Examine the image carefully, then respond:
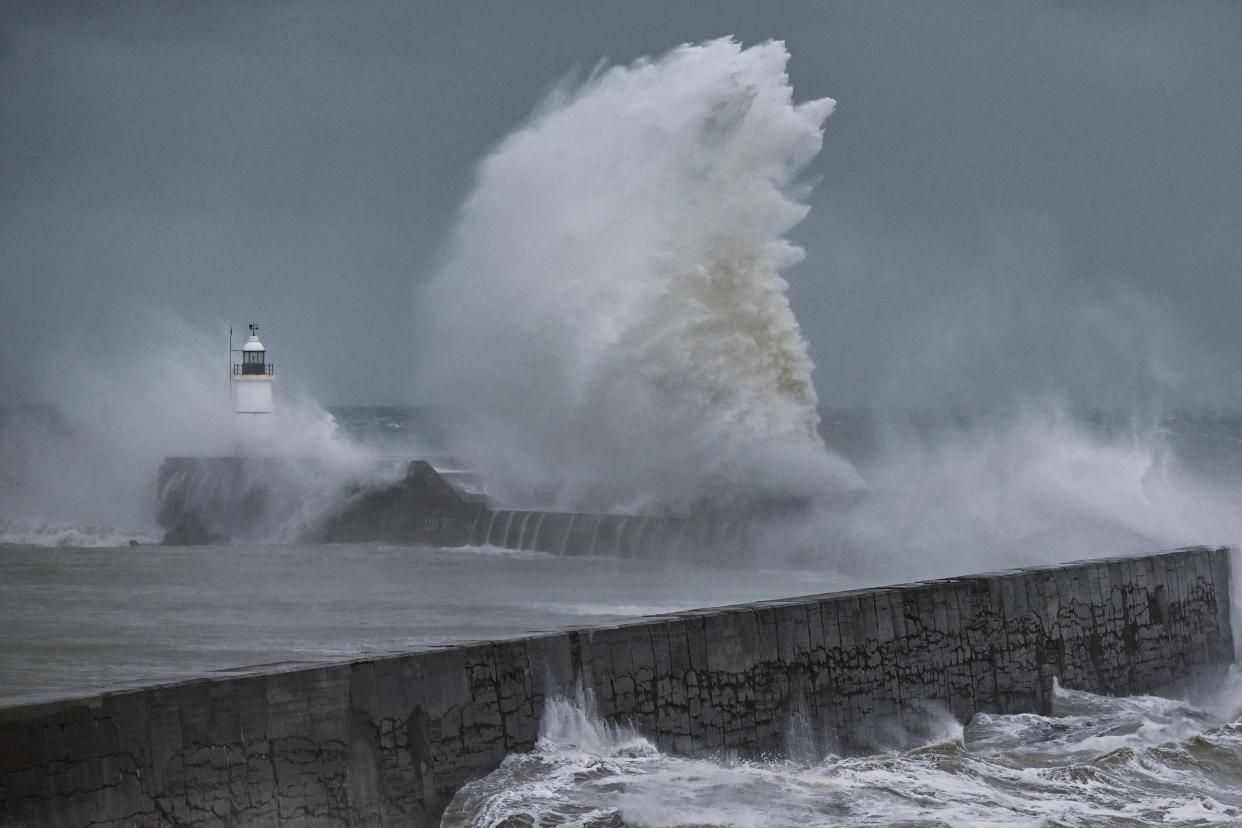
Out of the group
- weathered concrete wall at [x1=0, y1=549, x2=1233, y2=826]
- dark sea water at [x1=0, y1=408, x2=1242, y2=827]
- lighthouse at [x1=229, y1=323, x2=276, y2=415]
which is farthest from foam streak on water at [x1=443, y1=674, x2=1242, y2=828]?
lighthouse at [x1=229, y1=323, x2=276, y2=415]

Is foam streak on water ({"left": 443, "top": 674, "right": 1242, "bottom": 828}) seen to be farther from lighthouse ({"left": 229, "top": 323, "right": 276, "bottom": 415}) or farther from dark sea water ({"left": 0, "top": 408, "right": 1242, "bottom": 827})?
lighthouse ({"left": 229, "top": 323, "right": 276, "bottom": 415})

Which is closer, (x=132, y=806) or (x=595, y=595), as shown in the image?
(x=132, y=806)

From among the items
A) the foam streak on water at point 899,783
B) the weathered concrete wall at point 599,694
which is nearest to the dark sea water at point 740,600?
the foam streak on water at point 899,783

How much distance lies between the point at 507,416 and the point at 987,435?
25.2 feet

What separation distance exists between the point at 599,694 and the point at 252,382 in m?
21.8

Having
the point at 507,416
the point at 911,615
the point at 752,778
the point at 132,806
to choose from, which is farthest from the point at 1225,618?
the point at 507,416

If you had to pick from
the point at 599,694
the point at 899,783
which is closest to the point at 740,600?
the point at 899,783

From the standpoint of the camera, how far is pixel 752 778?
6.27 meters

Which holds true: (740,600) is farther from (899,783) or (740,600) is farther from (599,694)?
(599,694)

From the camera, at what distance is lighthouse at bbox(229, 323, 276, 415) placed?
26.9 m

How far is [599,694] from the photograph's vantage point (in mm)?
6297

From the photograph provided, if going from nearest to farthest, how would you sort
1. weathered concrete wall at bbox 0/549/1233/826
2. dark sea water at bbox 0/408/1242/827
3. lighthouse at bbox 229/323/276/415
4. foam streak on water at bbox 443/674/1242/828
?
weathered concrete wall at bbox 0/549/1233/826 → foam streak on water at bbox 443/674/1242/828 → dark sea water at bbox 0/408/1242/827 → lighthouse at bbox 229/323/276/415

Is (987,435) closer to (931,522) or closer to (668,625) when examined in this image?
(931,522)

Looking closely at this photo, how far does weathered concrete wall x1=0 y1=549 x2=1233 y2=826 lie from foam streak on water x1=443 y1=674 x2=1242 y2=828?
151mm
